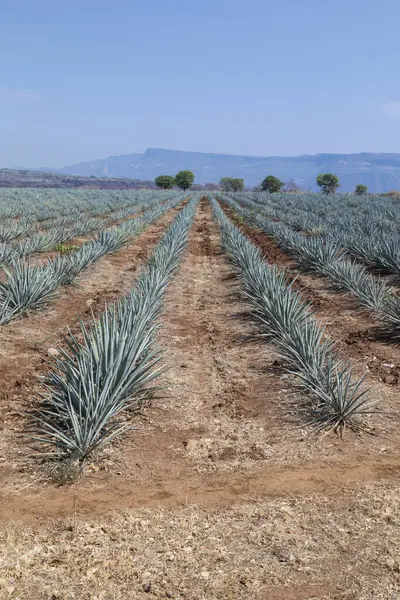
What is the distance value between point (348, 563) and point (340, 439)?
1.25 meters

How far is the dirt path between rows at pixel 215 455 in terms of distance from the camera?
2863mm

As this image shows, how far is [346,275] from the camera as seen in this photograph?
316 inches

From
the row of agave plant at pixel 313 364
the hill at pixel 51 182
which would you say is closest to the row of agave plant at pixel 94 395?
the row of agave plant at pixel 313 364

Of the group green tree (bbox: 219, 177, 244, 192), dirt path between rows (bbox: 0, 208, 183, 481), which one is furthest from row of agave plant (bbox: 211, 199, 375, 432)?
green tree (bbox: 219, 177, 244, 192)

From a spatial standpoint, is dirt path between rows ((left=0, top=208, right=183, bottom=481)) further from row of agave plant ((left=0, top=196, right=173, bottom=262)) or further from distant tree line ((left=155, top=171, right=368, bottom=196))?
distant tree line ((left=155, top=171, right=368, bottom=196))

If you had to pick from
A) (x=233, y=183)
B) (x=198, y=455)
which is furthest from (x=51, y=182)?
(x=198, y=455)

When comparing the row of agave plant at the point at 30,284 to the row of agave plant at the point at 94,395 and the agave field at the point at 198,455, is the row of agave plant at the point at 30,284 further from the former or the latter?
the row of agave plant at the point at 94,395

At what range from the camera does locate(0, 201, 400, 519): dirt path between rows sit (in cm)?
286

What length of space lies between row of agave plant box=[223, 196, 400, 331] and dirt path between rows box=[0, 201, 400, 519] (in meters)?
2.13

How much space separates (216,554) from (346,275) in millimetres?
6113

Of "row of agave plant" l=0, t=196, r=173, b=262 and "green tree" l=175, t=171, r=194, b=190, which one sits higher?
"green tree" l=175, t=171, r=194, b=190

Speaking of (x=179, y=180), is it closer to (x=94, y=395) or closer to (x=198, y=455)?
(x=94, y=395)

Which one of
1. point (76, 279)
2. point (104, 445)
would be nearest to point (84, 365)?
Result: point (104, 445)

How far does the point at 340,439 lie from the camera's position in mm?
3559
